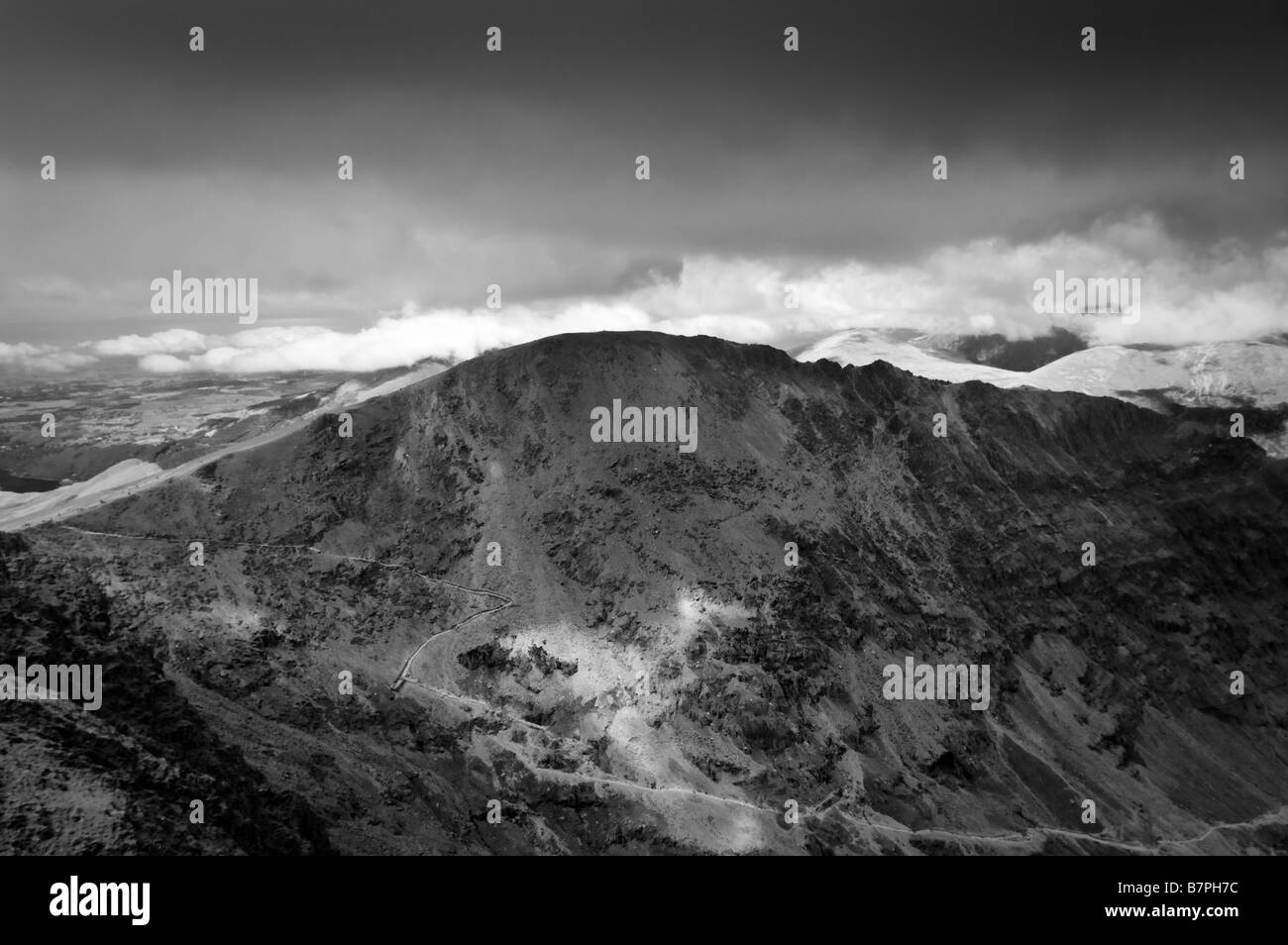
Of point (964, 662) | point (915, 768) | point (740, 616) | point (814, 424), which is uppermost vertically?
point (814, 424)

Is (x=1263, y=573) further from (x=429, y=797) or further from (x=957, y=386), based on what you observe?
(x=429, y=797)

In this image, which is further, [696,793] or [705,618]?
[705,618]

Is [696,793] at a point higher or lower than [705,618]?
lower

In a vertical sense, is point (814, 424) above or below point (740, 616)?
above

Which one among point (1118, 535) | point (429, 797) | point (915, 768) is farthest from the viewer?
point (1118, 535)

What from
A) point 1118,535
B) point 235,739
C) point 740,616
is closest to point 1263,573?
point 1118,535

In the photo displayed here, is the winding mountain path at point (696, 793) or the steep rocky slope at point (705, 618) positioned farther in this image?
the winding mountain path at point (696, 793)

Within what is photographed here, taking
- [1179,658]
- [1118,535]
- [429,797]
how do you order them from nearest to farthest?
[429,797] < [1179,658] < [1118,535]

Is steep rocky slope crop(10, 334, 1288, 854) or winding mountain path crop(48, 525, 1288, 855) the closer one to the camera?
steep rocky slope crop(10, 334, 1288, 854)
